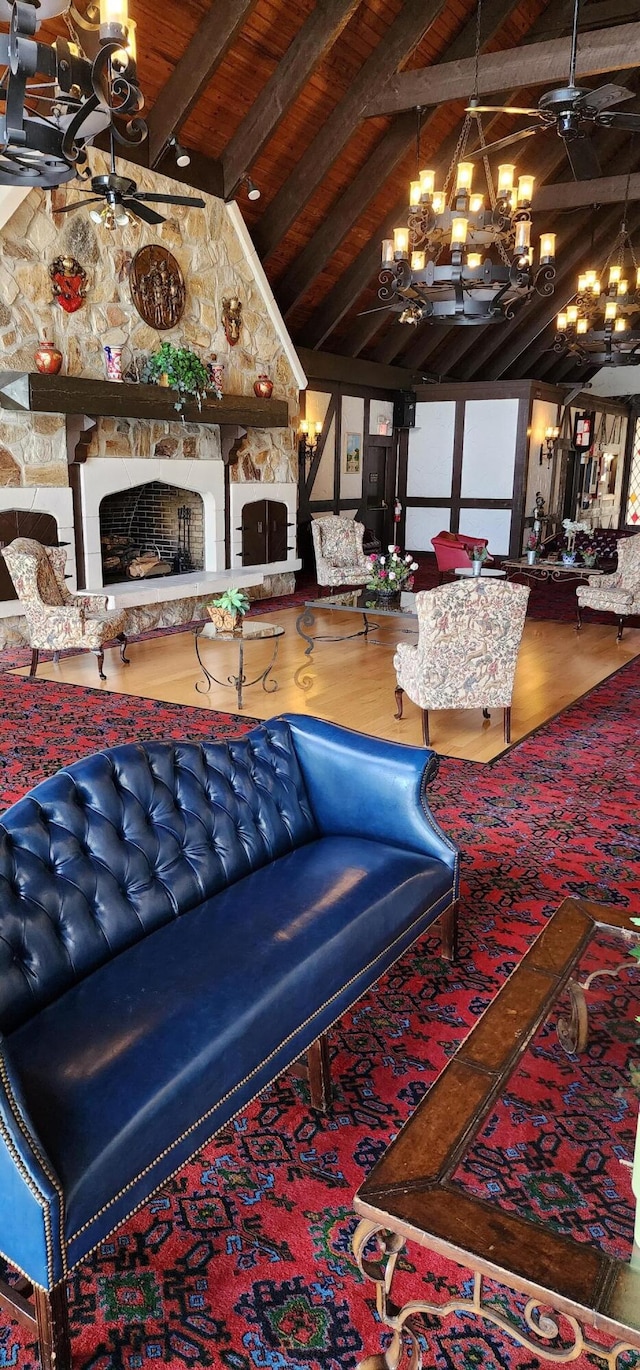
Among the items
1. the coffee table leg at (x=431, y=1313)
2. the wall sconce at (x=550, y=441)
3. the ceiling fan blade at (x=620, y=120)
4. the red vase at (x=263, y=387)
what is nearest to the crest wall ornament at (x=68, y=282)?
the red vase at (x=263, y=387)

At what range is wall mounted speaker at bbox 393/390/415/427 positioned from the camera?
47.3 feet

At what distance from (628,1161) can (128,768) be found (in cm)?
151

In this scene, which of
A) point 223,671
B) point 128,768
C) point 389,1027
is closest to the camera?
point 128,768

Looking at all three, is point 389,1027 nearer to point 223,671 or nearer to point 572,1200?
point 572,1200

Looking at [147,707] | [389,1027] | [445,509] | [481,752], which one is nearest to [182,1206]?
[389,1027]

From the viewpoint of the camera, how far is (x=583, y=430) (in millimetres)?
16797

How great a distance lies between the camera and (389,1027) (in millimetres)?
2609

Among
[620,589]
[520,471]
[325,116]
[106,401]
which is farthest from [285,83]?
[520,471]

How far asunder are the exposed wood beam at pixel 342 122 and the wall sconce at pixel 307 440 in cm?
260

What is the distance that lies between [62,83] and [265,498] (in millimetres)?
7540

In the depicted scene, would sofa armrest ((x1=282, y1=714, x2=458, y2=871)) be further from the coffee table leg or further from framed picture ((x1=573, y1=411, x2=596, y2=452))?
framed picture ((x1=573, y1=411, x2=596, y2=452))

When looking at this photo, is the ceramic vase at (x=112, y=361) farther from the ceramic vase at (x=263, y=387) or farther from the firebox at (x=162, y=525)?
the ceramic vase at (x=263, y=387)

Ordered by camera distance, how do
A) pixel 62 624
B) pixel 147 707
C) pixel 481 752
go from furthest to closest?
1. pixel 62 624
2. pixel 147 707
3. pixel 481 752

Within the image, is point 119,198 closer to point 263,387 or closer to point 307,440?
point 263,387
